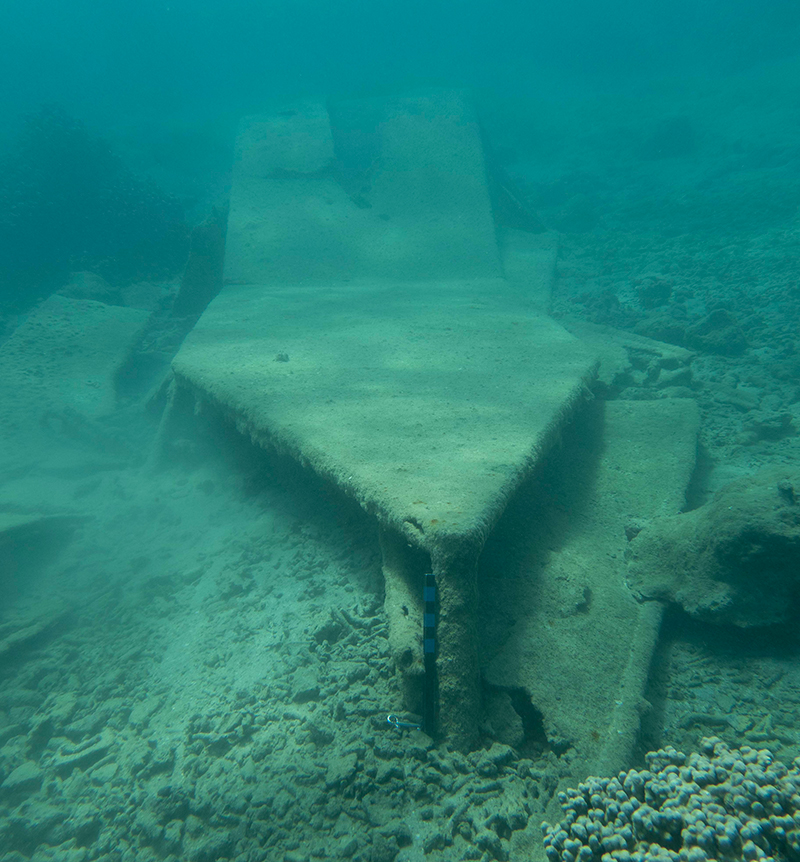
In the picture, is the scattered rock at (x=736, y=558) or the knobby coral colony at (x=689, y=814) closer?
the knobby coral colony at (x=689, y=814)

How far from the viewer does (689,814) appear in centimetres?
152

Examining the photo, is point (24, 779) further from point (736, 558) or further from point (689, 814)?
point (736, 558)

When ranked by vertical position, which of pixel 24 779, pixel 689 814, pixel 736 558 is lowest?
pixel 24 779

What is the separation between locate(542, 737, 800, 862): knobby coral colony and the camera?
1452 mm

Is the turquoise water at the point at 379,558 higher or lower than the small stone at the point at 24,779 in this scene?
higher

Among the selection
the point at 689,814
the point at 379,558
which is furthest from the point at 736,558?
the point at 379,558

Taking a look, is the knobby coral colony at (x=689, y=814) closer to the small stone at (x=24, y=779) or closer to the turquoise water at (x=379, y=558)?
the turquoise water at (x=379, y=558)

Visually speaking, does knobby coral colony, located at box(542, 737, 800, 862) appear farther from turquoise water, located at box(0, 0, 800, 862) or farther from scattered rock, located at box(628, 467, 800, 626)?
scattered rock, located at box(628, 467, 800, 626)

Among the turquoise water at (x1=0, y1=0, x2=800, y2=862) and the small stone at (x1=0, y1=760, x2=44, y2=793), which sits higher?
the turquoise water at (x1=0, y1=0, x2=800, y2=862)

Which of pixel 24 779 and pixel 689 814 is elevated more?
pixel 689 814

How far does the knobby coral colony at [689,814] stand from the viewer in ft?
4.76

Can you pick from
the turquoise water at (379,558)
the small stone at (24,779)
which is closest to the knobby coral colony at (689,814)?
the turquoise water at (379,558)

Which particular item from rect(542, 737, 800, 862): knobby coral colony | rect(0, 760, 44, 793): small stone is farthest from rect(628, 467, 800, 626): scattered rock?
rect(0, 760, 44, 793): small stone

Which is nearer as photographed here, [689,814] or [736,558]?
[689,814]
